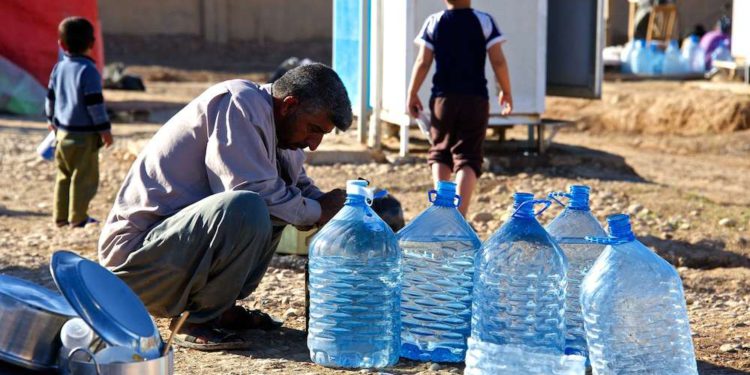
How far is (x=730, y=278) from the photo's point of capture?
625 centimetres

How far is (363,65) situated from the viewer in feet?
34.2

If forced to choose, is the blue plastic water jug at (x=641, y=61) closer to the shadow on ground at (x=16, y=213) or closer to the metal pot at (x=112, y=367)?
the shadow on ground at (x=16, y=213)

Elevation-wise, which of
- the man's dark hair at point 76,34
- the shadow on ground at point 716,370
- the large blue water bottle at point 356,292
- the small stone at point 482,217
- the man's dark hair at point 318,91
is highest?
the man's dark hair at point 76,34

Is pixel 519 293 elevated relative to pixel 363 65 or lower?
lower

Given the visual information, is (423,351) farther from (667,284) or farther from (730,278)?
(730,278)

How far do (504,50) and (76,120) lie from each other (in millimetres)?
4002

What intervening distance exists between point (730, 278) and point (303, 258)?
2.37 m

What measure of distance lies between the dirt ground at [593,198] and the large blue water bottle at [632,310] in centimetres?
48

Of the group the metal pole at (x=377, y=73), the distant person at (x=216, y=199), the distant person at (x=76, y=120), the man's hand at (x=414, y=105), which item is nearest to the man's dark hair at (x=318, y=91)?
the distant person at (x=216, y=199)

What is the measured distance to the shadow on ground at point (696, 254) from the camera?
22.5 ft

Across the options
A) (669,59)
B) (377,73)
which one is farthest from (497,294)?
(669,59)

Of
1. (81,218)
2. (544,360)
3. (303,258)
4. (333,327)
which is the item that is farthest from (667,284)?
(81,218)

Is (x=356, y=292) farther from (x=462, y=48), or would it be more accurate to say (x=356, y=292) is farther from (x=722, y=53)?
(x=722, y=53)

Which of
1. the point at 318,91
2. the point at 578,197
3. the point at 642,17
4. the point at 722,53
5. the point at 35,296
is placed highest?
the point at 642,17
